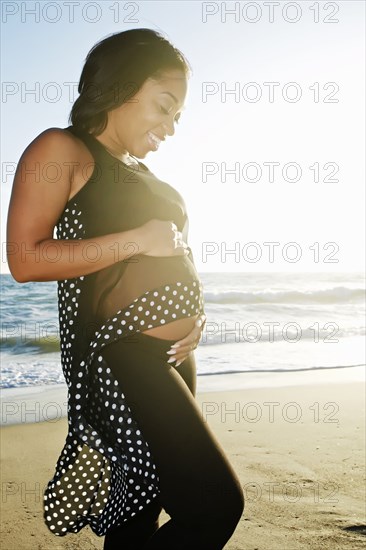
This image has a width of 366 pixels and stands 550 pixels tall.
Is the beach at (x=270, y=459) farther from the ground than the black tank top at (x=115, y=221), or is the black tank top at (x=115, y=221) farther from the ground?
the black tank top at (x=115, y=221)

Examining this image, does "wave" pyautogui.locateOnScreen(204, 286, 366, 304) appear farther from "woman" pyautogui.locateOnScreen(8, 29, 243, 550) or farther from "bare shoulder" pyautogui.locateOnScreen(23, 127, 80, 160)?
"bare shoulder" pyautogui.locateOnScreen(23, 127, 80, 160)

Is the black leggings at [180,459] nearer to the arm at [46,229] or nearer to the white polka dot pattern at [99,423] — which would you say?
the white polka dot pattern at [99,423]

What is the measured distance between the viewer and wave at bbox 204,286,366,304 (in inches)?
788

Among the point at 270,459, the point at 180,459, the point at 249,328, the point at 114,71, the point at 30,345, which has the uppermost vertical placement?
the point at 114,71

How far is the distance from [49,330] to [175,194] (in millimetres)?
12489

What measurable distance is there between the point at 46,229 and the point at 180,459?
2.33 feet

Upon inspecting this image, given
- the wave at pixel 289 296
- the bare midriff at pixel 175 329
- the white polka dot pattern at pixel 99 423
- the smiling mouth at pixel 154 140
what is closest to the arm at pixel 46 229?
the white polka dot pattern at pixel 99 423

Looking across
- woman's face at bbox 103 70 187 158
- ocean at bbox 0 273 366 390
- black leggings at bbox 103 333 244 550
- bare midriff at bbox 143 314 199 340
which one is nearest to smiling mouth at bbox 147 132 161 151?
woman's face at bbox 103 70 187 158

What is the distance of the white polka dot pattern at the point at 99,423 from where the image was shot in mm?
1745

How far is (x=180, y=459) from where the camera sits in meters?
1.57

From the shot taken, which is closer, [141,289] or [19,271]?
[19,271]

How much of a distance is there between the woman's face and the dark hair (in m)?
0.02

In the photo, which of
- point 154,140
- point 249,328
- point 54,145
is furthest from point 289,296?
point 54,145

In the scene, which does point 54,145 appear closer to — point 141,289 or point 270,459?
point 141,289
